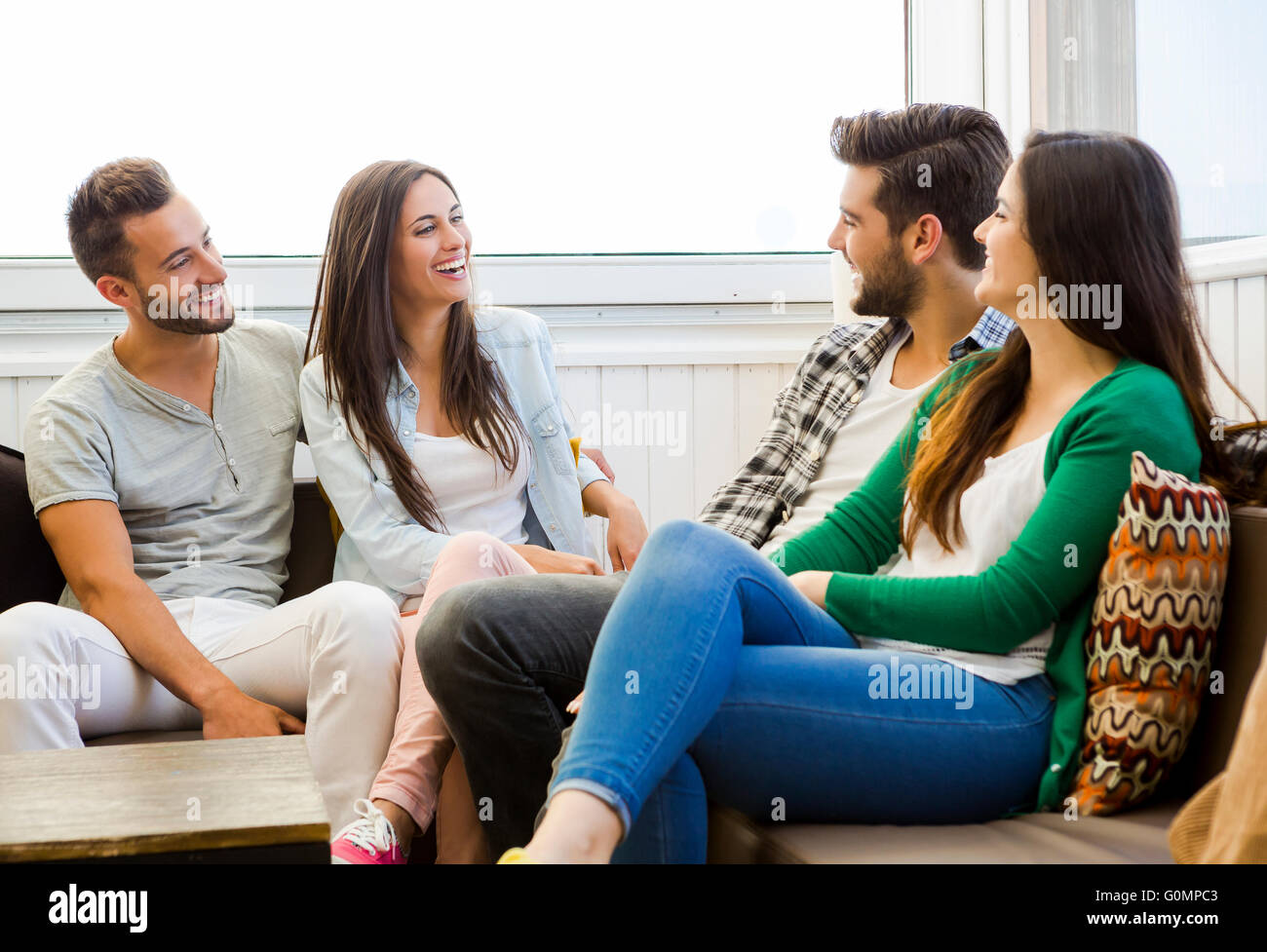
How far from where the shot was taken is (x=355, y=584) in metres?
1.66

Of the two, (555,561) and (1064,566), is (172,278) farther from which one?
(1064,566)

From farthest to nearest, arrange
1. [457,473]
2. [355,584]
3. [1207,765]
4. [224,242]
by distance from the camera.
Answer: [224,242] < [457,473] < [355,584] < [1207,765]

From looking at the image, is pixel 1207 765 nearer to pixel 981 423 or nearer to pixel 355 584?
pixel 981 423

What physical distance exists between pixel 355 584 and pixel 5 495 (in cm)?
57

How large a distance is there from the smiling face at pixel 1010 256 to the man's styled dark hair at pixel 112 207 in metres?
1.34

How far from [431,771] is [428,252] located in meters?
0.89

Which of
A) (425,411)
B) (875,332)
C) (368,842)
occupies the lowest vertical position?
(368,842)

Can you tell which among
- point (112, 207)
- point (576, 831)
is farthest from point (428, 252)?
point (576, 831)

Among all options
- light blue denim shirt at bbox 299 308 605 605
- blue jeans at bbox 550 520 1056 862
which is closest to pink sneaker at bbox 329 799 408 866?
blue jeans at bbox 550 520 1056 862

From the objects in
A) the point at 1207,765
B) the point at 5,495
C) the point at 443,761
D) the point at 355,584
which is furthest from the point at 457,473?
the point at 1207,765

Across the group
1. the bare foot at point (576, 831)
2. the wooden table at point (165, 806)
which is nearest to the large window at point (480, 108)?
the wooden table at point (165, 806)

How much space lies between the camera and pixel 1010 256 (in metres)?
1.32

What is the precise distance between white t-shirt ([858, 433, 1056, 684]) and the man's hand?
0.81 m
